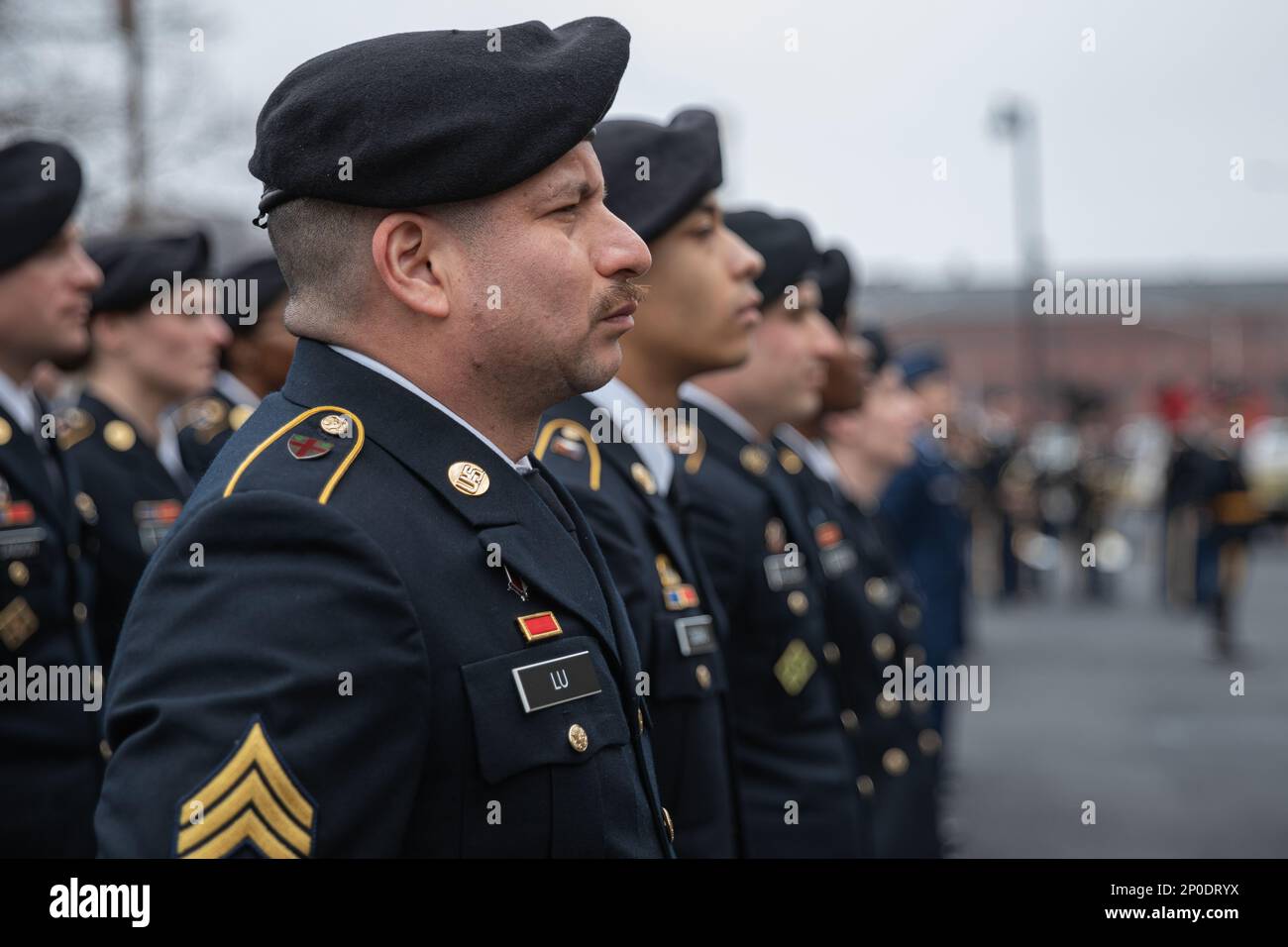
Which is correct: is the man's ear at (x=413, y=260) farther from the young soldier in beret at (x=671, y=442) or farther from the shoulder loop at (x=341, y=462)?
the young soldier in beret at (x=671, y=442)

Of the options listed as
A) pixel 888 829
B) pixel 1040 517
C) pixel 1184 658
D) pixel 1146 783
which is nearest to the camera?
pixel 888 829

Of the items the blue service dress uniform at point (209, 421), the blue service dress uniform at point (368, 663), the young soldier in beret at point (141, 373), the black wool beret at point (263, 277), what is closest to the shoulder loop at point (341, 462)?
the blue service dress uniform at point (368, 663)

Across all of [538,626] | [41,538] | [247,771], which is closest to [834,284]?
[41,538]

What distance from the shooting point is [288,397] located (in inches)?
76.1

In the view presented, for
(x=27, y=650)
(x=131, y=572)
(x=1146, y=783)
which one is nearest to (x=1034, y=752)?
(x=1146, y=783)

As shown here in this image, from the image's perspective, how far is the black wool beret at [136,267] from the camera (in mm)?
5094

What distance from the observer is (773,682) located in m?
3.66

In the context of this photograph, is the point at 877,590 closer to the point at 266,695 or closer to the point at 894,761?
the point at 894,761

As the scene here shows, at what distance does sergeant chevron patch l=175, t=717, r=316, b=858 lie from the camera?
152cm

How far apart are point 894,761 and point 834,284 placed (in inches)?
83.0

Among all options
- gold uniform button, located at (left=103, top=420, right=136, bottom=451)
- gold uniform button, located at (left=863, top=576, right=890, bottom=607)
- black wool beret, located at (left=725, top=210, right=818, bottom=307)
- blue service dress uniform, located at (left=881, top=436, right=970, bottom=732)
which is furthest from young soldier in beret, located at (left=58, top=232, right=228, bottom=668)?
blue service dress uniform, located at (left=881, top=436, right=970, bottom=732)

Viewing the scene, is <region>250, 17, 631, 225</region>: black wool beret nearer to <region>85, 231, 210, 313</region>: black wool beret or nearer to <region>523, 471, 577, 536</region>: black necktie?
<region>523, 471, 577, 536</region>: black necktie
